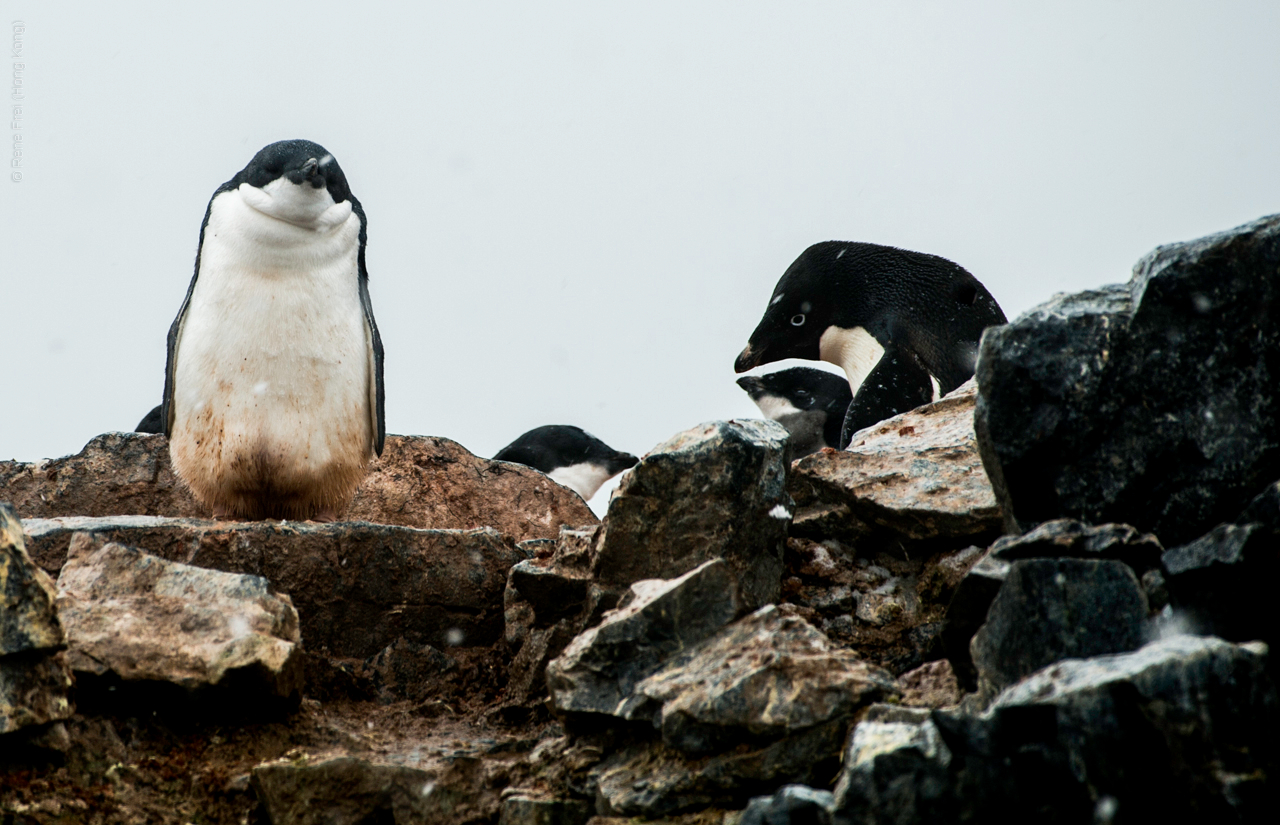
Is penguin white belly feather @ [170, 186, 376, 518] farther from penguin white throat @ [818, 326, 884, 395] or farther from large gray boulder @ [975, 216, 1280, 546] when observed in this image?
penguin white throat @ [818, 326, 884, 395]

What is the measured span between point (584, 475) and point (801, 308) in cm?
218

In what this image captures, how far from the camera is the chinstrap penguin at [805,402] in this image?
23.2 feet

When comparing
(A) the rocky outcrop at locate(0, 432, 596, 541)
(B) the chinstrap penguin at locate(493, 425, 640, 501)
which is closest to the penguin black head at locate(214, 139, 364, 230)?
(A) the rocky outcrop at locate(0, 432, 596, 541)

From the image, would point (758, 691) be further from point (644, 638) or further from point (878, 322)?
point (878, 322)

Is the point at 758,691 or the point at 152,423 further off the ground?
the point at 152,423

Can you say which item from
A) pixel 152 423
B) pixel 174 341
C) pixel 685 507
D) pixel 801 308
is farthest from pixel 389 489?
pixel 801 308

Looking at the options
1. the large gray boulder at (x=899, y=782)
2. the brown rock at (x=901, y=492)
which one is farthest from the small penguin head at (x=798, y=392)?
the large gray boulder at (x=899, y=782)

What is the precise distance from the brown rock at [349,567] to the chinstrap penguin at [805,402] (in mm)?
3600

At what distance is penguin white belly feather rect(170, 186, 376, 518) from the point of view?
13.8ft

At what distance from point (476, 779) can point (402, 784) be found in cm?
17

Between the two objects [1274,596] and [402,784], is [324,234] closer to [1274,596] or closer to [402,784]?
[402,784]

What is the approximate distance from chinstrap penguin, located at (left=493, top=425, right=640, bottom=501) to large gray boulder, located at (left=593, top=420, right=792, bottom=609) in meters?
5.17

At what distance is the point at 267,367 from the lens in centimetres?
420

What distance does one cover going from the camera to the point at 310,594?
361 centimetres
